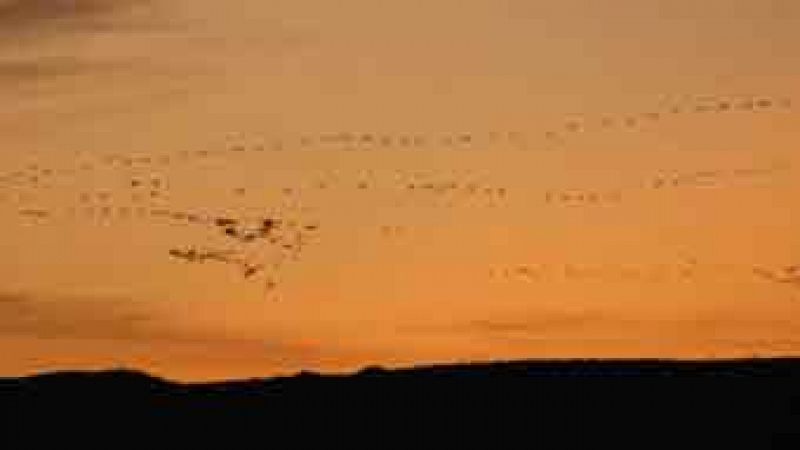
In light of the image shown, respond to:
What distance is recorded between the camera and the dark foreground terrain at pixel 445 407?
259 feet

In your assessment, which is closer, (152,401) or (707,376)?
(707,376)

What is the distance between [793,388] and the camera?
7788 cm

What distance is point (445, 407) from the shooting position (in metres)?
81.8

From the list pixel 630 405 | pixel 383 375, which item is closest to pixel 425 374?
pixel 383 375

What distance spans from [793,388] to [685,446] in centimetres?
403

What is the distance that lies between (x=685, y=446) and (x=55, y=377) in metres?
19.4

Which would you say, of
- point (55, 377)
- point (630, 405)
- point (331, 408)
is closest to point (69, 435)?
point (55, 377)

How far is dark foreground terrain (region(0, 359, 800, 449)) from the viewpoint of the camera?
7900cm

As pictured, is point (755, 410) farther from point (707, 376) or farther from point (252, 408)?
point (252, 408)

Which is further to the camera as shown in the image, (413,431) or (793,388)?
(413,431)

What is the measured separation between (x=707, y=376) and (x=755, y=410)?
7.55ft

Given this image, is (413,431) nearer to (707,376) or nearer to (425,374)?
(425,374)

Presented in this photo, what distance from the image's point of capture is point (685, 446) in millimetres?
80438

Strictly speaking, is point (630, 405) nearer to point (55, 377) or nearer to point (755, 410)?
point (755, 410)
